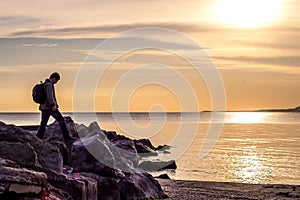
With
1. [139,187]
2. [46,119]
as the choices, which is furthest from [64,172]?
[139,187]

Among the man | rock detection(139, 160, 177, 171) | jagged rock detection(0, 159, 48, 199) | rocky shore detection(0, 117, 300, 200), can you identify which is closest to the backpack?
the man

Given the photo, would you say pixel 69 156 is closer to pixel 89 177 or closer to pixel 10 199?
pixel 89 177

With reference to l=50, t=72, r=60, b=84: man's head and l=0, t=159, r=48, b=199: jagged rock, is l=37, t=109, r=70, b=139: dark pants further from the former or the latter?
l=0, t=159, r=48, b=199: jagged rock

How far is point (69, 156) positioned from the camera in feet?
67.8

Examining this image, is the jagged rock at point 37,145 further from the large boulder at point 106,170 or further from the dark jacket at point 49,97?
the dark jacket at point 49,97

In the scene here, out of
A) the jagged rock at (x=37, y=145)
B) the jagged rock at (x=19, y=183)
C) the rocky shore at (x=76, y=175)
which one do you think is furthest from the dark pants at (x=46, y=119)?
the jagged rock at (x=19, y=183)

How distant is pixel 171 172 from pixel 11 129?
3496 cm

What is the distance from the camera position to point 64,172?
60.2ft

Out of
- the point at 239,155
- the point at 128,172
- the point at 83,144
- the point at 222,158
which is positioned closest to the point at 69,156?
the point at 83,144

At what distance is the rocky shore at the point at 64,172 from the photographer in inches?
514

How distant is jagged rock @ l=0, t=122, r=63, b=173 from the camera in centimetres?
1684

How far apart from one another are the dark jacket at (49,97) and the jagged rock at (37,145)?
11.8 ft

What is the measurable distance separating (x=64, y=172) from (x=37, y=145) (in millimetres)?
1564

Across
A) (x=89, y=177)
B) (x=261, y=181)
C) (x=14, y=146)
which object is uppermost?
(x=14, y=146)
